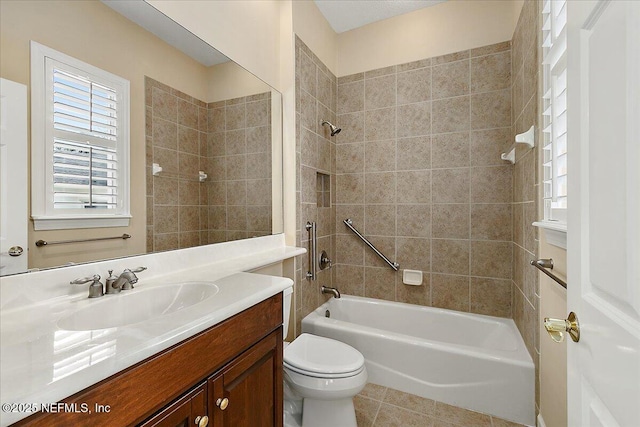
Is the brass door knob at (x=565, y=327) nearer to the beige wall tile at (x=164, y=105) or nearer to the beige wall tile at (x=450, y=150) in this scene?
the beige wall tile at (x=164, y=105)

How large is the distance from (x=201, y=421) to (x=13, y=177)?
2.89ft

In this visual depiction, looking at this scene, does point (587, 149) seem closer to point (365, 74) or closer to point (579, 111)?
point (579, 111)

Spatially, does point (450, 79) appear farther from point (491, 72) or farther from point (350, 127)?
point (350, 127)

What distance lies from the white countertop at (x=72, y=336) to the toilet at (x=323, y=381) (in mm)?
524

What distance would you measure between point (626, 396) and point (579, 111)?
0.55 metres

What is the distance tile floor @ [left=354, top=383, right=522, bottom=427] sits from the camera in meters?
1.58

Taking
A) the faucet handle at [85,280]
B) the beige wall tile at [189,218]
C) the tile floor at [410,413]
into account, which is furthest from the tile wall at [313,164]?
the faucet handle at [85,280]

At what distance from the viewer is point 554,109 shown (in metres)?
1.18

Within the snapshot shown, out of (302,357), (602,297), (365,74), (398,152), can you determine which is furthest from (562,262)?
(365,74)

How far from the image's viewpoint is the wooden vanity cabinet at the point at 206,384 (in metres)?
0.53

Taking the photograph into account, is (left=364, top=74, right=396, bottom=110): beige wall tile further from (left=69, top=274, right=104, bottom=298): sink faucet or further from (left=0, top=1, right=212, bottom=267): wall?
(left=69, top=274, right=104, bottom=298): sink faucet

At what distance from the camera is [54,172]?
0.90m

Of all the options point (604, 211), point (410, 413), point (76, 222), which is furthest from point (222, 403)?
point (410, 413)

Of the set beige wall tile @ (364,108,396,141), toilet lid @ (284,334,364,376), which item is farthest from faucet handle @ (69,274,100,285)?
beige wall tile @ (364,108,396,141)
